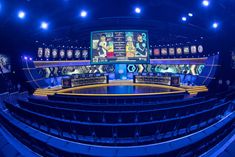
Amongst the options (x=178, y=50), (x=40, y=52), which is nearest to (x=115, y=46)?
(x=40, y=52)

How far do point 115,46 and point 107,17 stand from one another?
4035mm

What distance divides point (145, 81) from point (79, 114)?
52.7ft

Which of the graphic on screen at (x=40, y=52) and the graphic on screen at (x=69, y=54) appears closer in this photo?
the graphic on screen at (x=40, y=52)

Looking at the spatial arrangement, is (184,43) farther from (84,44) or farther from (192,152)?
(192,152)

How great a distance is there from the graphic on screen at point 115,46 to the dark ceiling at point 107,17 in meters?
0.77

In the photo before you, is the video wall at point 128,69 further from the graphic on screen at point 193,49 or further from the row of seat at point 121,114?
the row of seat at point 121,114

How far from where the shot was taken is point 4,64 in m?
15.3

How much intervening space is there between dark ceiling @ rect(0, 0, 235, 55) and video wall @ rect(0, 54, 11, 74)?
31.8 inches

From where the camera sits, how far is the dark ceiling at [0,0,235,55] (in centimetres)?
1089

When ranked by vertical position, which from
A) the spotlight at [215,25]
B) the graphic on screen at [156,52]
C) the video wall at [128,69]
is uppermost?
the spotlight at [215,25]

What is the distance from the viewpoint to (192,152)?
427 centimetres

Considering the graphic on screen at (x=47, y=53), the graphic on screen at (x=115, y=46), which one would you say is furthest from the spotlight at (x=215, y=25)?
the graphic on screen at (x=47, y=53)

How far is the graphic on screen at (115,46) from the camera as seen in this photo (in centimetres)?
1900

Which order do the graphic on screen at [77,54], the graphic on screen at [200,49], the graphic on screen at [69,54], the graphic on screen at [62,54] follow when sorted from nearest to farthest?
1. the graphic on screen at [200,49]
2. the graphic on screen at [62,54]
3. the graphic on screen at [69,54]
4. the graphic on screen at [77,54]
